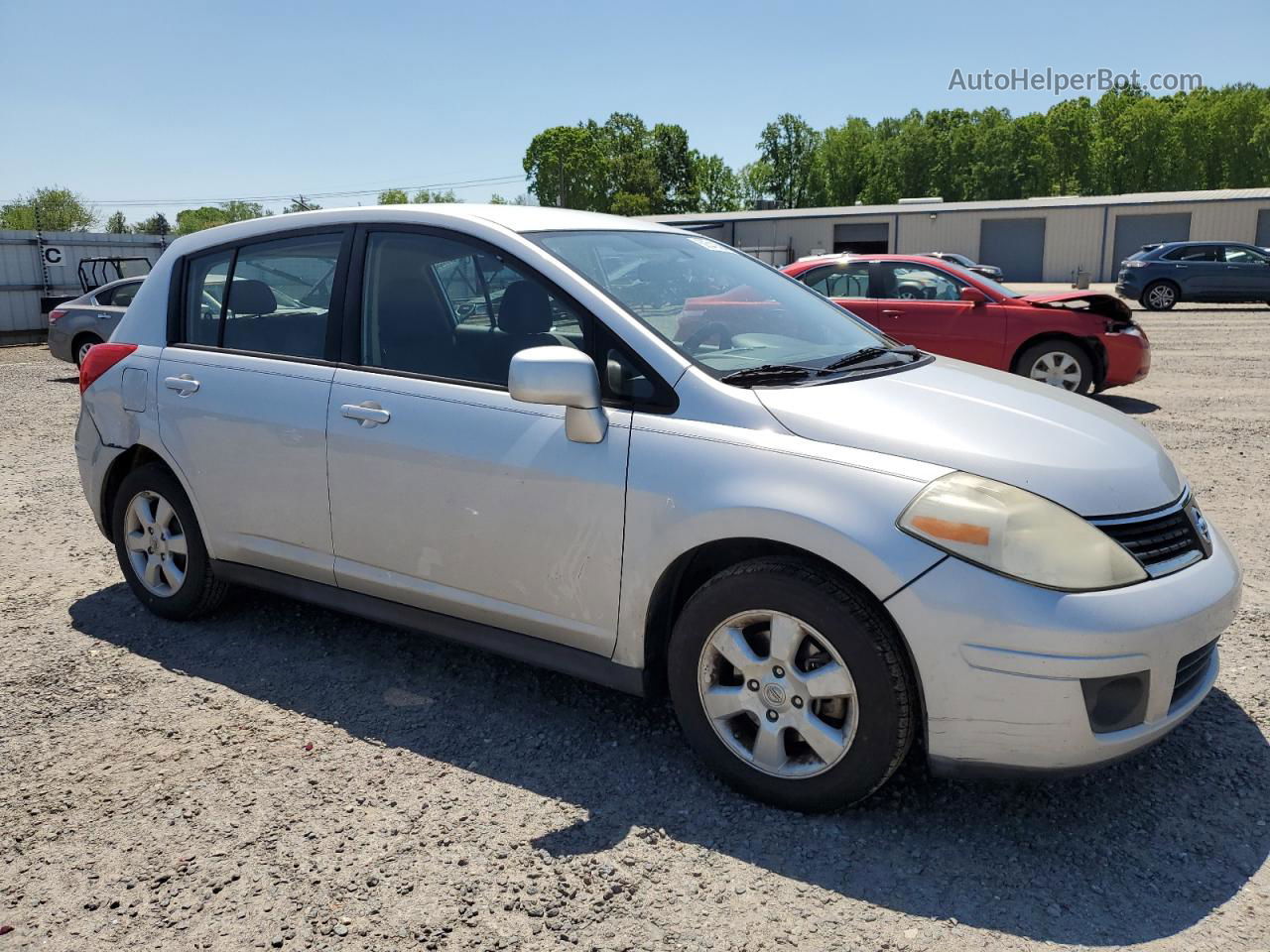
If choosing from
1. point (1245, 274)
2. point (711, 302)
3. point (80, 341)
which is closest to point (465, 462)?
point (711, 302)

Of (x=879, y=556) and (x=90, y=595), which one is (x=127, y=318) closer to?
(x=90, y=595)

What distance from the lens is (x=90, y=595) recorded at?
491cm

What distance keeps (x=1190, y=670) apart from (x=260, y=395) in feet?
10.8

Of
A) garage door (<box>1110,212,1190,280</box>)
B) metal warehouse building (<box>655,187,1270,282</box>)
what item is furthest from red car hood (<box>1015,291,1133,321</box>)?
garage door (<box>1110,212,1190,280</box>)

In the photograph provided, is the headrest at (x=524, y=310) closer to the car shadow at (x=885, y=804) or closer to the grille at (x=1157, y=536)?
the car shadow at (x=885, y=804)

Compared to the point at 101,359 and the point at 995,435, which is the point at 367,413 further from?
the point at 995,435

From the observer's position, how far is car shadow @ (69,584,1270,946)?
2539 mm

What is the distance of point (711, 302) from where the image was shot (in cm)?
354

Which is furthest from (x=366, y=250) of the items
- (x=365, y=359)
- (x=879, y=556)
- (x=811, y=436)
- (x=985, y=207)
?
(x=985, y=207)

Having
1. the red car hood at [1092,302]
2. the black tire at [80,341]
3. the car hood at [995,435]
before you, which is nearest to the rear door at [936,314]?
the red car hood at [1092,302]

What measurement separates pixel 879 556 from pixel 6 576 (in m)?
4.79

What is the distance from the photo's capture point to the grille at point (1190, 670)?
2.68 metres

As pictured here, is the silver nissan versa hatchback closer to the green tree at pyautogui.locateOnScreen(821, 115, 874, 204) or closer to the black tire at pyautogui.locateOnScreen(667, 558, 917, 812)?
the black tire at pyautogui.locateOnScreen(667, 558, 917, 812)

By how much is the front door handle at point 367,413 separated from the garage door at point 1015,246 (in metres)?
46.0
